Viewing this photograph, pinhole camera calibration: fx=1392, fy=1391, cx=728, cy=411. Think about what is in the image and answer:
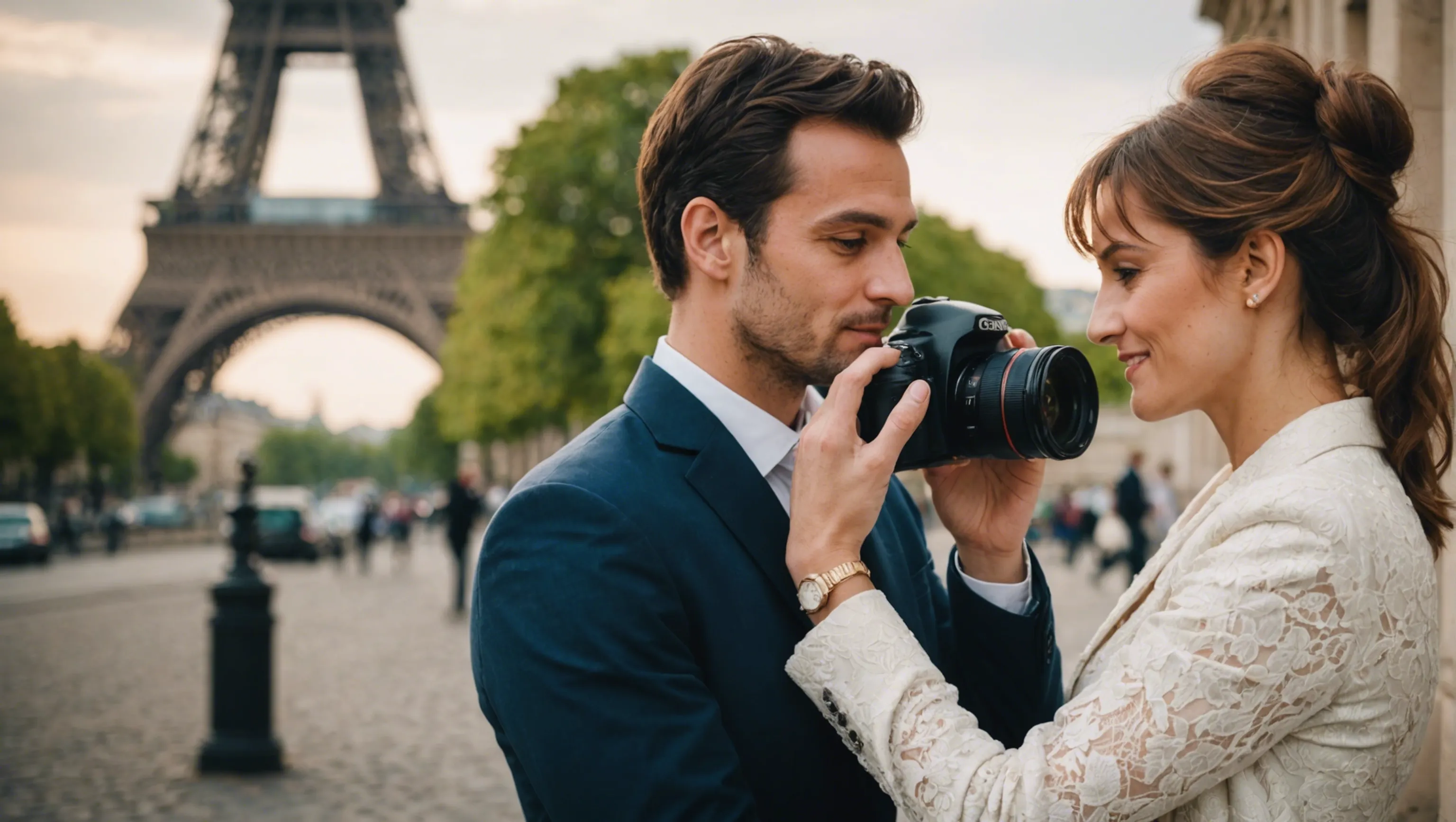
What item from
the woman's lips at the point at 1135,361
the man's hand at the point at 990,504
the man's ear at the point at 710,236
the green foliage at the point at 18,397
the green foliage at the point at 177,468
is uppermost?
the green foliage at the point at 18,397

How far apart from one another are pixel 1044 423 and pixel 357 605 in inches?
723

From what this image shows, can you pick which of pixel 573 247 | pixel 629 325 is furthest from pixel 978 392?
pixel 573 247

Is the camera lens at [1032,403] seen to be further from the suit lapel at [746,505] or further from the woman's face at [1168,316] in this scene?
the suit lapel at [746,505]

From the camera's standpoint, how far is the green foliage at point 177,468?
300 feet

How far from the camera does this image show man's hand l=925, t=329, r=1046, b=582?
2535mm

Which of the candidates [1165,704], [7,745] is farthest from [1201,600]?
[7,745]

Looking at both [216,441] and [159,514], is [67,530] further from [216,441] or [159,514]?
[216,441]

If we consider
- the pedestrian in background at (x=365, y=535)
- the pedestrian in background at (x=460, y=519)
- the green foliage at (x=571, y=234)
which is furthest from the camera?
the pedestrian in background at (x=365, y=535)

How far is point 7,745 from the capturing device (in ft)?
27.7

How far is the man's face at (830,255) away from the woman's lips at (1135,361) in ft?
1.20

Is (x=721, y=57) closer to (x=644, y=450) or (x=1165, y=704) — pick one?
(x=644, y=450)

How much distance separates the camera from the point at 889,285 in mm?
2277

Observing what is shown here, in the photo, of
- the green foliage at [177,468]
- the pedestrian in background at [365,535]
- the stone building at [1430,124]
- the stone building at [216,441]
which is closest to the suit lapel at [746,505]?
the stone building at [1430,124]

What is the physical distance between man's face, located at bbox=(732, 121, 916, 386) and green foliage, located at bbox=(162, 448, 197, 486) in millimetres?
91347
